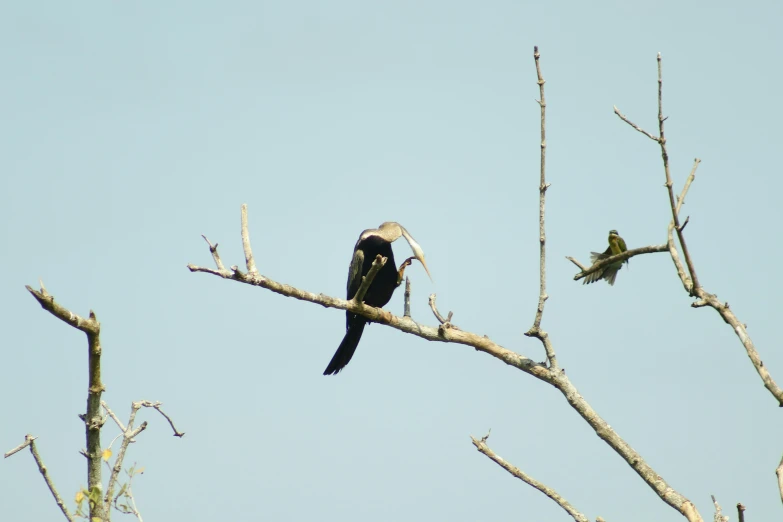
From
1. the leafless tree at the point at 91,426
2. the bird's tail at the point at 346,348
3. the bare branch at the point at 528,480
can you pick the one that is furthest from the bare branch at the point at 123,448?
the bird's tail at the point at 346,348

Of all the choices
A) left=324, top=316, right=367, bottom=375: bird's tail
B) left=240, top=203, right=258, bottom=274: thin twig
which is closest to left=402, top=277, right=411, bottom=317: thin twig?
left=240, top=203, right=258, bottom=274: thin twig

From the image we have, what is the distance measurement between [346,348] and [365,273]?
0.66 meters

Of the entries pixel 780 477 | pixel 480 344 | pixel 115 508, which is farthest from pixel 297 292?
pixel 780 477

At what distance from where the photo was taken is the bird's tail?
22.1 feet

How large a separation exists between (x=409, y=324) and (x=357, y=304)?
32 centimetres

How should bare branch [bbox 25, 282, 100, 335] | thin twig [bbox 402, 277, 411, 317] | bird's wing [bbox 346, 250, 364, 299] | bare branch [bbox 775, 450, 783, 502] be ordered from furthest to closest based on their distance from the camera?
bird's wing [bbox 346, 250, 364, 299], thin twig [bbox 402, 277, 411, 317], bare branch [bbox 775, 450, 783, 502], bare branch [bbox 25, 282, 100, 335]

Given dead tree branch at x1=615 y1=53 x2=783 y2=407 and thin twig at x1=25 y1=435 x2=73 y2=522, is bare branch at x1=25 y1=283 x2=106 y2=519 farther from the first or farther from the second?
dead tree branch at x1=615 y1=53 x2=783 y2=407

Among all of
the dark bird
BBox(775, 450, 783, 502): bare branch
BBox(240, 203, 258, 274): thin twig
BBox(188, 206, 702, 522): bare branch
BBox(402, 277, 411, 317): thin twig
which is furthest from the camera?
the dark bird

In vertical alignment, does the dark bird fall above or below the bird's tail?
above

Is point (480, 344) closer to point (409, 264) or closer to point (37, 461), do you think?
point (409, 264)

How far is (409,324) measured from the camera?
4516 millimetres

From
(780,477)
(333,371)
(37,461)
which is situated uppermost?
(333,371)

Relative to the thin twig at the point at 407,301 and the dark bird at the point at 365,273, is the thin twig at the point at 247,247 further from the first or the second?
the dark bird at the point at 365,273

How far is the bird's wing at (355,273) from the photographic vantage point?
22.6 feet
